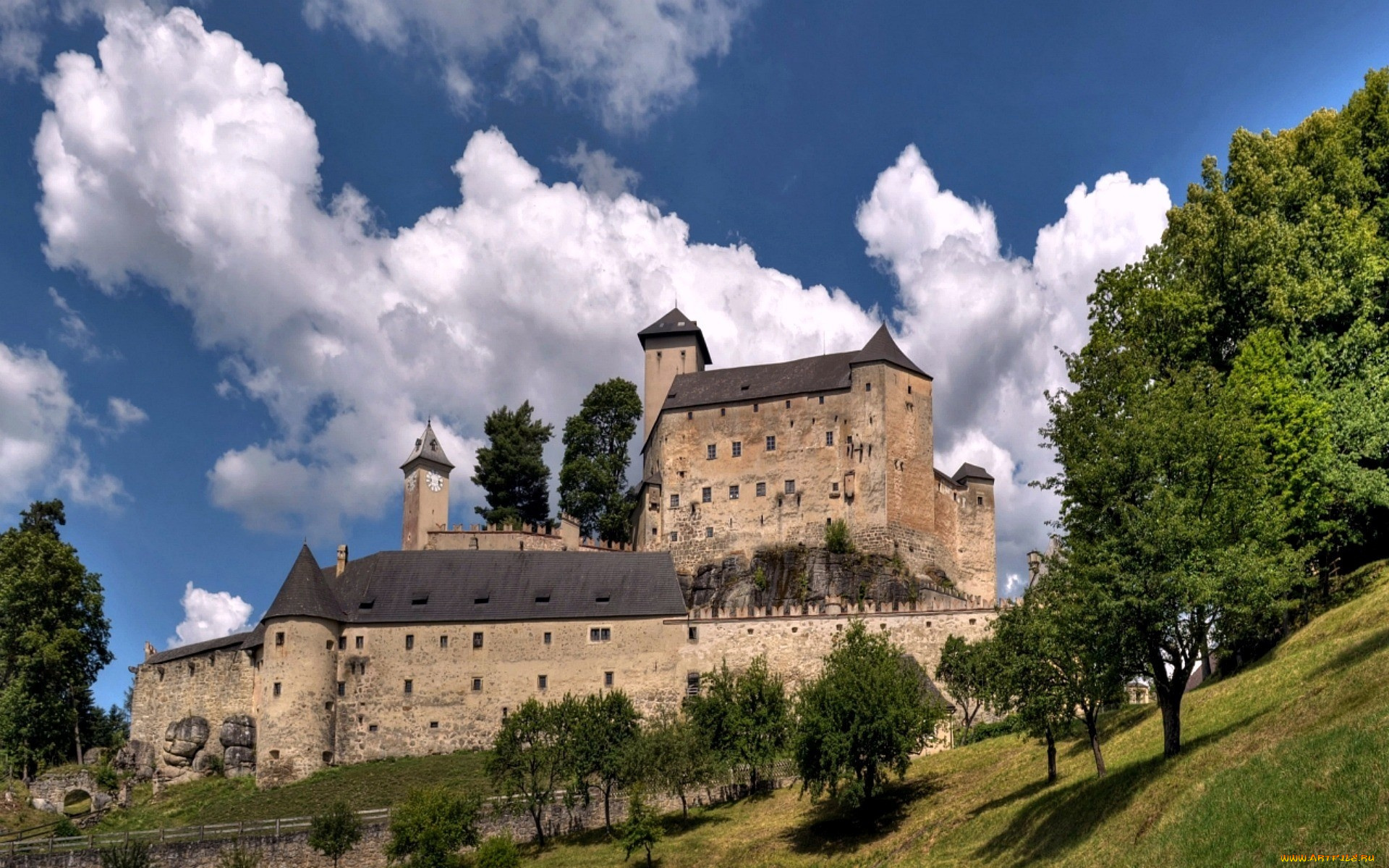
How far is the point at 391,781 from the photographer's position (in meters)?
48.4

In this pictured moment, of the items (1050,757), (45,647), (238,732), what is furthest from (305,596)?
(1050,757)

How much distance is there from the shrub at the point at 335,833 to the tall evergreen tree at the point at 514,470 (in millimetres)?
37219

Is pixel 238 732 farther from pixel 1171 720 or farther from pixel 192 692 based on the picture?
pixel 1171 720

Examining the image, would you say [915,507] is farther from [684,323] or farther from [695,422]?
[684,323]

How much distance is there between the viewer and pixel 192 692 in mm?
55000

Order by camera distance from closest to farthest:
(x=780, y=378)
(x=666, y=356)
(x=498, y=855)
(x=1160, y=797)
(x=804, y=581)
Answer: (x=1160, y=797) < (x=498, y=855) < (x=804, y=581) < (x=780, y=378) < (x=666, y=356)

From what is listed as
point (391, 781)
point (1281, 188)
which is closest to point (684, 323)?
point (391, 781)

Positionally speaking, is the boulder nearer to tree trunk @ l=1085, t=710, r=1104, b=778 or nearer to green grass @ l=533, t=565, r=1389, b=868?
green grass @ l=533, t=565, r=1389, b=868

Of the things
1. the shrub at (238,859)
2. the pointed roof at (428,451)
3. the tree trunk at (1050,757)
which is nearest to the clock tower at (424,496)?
the pointed roof at (428,451)

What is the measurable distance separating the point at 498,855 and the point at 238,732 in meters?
19.8

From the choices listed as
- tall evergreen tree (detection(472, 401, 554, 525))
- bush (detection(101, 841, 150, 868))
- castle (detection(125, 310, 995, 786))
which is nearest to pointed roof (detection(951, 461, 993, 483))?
castle (detection(125, 310, 995, 786))

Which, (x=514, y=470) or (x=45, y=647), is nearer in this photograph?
(x=45, y=647)

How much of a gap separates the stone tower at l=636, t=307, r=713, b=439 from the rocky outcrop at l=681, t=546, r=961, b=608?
15017 mm

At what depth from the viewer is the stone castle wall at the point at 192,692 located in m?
53.8
